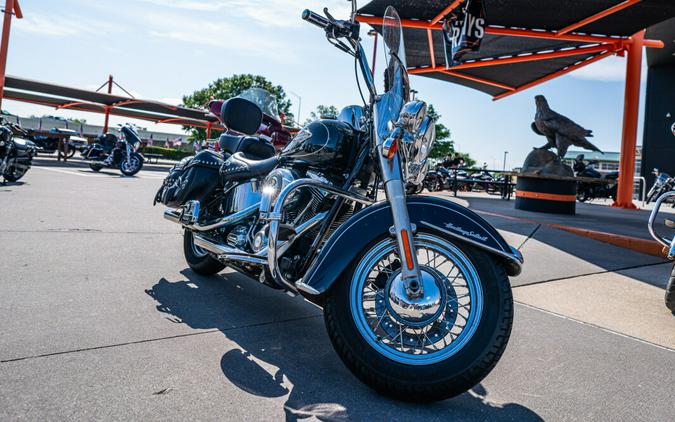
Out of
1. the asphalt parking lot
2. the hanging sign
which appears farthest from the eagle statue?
the asphalt parking lot

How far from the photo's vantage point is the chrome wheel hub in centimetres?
198

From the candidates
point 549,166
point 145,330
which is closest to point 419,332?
point 145,330

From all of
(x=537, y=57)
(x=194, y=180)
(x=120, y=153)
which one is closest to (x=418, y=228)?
(x=194, y=180)

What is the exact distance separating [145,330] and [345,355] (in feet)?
3.85

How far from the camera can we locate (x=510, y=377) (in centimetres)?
224

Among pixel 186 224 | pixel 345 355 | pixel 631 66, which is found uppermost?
pixel 631 66

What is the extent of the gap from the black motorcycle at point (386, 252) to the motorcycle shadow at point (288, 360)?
0.12 m

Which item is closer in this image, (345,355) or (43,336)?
(345,355)

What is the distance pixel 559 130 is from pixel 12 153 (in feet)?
38.5

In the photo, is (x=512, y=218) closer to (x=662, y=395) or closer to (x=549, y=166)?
(x=549, y=166)

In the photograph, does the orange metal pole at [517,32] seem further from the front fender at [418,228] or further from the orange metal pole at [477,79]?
the front fender at [418,228]

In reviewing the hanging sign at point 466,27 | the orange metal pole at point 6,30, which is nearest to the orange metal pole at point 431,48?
the hanging sign at point 466,27

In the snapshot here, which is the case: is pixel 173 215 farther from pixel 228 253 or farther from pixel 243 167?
pixel 228 253

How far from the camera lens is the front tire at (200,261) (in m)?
3.68
